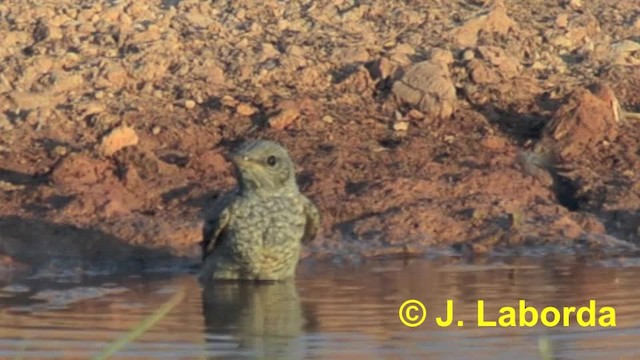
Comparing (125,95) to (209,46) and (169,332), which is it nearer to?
(209,46)

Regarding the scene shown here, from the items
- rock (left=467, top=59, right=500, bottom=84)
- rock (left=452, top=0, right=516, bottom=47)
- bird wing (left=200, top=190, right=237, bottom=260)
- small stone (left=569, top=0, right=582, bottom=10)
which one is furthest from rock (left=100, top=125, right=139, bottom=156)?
small stone (left=569, top=0, right=582, bottom=10)

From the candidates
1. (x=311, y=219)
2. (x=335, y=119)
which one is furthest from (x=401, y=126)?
(x=311, y=219)

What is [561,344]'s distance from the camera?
846cm

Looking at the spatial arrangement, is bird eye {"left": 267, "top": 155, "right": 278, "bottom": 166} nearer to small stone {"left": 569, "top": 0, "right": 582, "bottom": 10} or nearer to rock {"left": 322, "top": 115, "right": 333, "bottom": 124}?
rock {"left": 322, "top": 115, "right": 333, "bottom": 124}

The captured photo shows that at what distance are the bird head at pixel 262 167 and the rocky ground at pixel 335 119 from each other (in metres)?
0.96

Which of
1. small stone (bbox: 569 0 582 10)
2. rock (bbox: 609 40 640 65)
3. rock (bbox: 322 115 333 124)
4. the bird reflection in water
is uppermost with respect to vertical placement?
small stone (bbox: 569 0 582 10)

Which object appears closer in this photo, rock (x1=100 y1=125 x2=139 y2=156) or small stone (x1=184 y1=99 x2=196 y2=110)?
Answer: rock (x1=100 y1=125 x2=139 y2=156)

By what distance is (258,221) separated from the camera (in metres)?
10.6

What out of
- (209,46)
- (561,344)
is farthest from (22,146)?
(561,344)

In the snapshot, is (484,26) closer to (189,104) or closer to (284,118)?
(284,118)

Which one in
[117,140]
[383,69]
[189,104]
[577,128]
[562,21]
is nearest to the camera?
[117,140]

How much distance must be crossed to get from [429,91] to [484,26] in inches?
44.4

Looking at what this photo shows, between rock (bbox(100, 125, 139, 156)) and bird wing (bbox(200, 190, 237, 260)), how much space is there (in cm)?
149

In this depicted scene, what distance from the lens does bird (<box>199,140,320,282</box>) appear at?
34.7 feet
